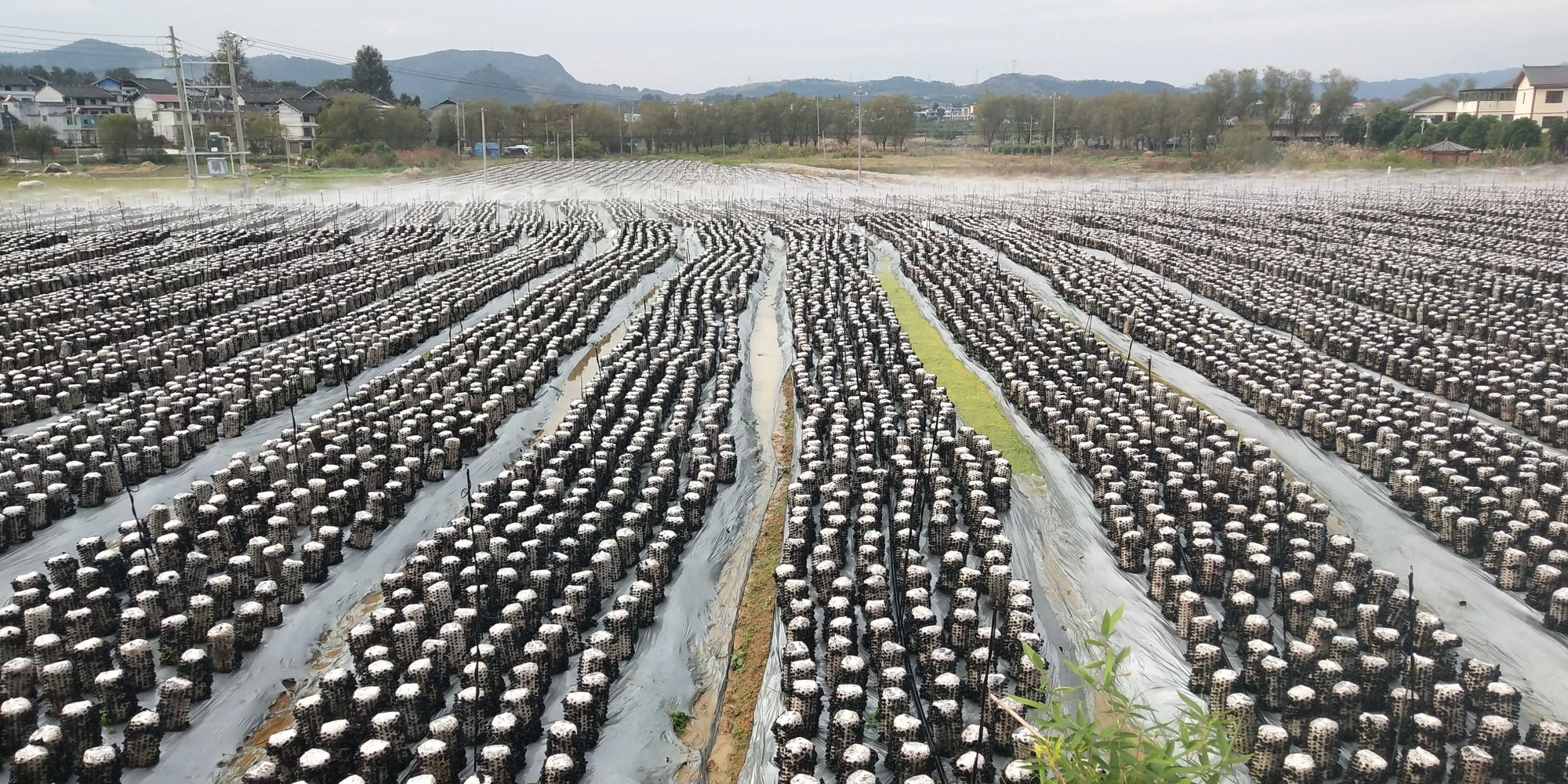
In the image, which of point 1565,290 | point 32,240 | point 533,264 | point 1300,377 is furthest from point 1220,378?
point 32,240

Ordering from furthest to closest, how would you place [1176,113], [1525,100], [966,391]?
[1176,113] → [1525,100] → [966,391]

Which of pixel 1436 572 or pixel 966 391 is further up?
pixel 966 391

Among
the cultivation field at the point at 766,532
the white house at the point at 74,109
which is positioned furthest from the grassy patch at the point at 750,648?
the white house at the point at 74,109

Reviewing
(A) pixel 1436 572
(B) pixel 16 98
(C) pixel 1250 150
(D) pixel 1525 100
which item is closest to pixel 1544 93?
(D) pixel 1525 100

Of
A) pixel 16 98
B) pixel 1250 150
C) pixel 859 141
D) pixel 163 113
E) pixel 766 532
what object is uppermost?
pixel 16 98

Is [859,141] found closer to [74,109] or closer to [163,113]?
[163,113]
